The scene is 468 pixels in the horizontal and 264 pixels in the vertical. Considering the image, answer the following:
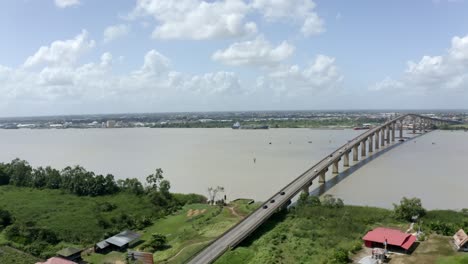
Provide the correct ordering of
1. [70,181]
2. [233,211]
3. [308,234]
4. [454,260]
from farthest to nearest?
[70,181] < [233,211] < [308,234] < [454,260]

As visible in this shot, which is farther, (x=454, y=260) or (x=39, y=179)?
(x=39, y=179)

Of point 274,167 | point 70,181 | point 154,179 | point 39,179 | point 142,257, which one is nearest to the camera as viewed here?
point 142,257

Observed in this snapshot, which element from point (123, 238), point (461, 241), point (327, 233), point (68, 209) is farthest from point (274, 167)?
point (461, 241)

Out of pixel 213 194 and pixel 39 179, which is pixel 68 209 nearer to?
pixel 39 179

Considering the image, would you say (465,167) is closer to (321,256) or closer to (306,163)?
(306,163)

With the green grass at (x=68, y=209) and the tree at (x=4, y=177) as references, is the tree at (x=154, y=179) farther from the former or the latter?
the tree at (x=4, y=177)

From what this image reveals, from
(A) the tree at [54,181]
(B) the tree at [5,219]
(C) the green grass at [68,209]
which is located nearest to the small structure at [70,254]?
(C) the green grass at [68,209]

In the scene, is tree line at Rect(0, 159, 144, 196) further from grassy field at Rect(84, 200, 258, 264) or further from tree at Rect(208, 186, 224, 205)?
grassy field at Rect(84, 200, 258, 264)
